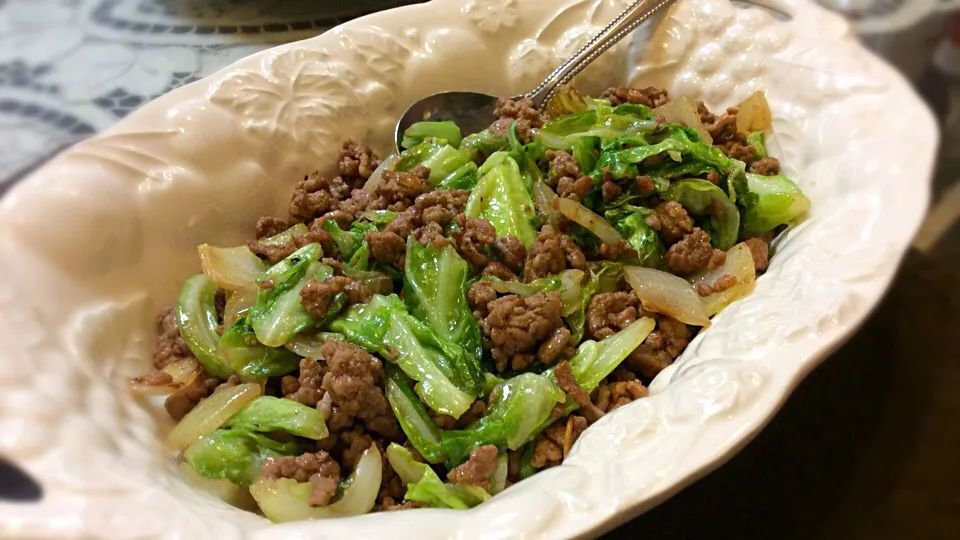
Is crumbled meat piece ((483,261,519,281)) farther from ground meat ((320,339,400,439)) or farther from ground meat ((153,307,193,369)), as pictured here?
ground meat ((153,307,193,369))

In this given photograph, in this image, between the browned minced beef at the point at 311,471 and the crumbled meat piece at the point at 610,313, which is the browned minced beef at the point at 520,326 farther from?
the browned minced beef at the point at 311,471

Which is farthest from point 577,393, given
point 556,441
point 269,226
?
point 269,226

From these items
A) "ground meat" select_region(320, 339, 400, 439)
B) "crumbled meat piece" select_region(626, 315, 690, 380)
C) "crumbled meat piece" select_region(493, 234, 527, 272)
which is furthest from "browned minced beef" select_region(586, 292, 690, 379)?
"ground meat" select_region(320, 339, 400, 439)

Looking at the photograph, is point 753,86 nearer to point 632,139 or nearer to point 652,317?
point 632,139

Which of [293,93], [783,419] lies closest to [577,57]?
[293,93]

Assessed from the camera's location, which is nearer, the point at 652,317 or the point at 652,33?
the point at 652,317

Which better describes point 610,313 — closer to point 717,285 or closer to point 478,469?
point 717,285
